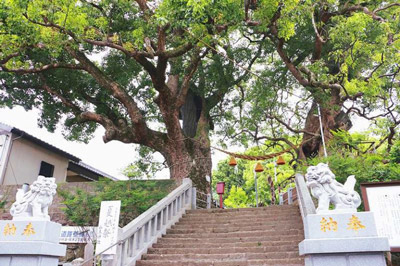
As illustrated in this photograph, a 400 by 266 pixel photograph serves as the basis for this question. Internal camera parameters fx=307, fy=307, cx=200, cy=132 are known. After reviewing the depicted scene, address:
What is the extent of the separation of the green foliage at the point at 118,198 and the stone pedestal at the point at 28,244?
362 centimetres

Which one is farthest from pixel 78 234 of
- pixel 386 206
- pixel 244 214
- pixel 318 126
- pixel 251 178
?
pixel 251 178

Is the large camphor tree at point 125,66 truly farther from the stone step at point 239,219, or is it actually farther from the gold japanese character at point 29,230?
the gold japanese character at point 29,230

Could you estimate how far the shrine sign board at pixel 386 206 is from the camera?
16.8 feet

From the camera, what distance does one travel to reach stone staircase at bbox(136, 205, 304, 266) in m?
6.66

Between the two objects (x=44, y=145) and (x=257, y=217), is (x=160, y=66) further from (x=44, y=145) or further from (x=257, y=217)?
(x=44, y=145)

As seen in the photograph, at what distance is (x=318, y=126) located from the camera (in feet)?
45.3

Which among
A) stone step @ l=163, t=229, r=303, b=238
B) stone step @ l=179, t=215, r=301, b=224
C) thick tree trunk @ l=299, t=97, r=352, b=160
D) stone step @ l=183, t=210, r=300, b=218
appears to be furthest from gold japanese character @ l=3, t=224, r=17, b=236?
thick tree trunk @ l=299, t=97, r=352, b=160

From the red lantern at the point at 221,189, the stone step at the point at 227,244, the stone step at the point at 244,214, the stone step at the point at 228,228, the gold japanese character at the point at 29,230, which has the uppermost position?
the red lantern at the point at 221,189

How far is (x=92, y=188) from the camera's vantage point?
36.3 feet

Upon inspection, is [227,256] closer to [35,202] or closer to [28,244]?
[28,244]

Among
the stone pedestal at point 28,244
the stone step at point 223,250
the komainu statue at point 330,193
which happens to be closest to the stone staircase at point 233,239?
the stone step at point 223,250

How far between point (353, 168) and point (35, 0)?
1001 centimetres

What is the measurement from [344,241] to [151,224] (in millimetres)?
5042

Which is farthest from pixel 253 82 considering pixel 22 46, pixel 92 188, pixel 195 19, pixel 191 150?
pixel 22 46
